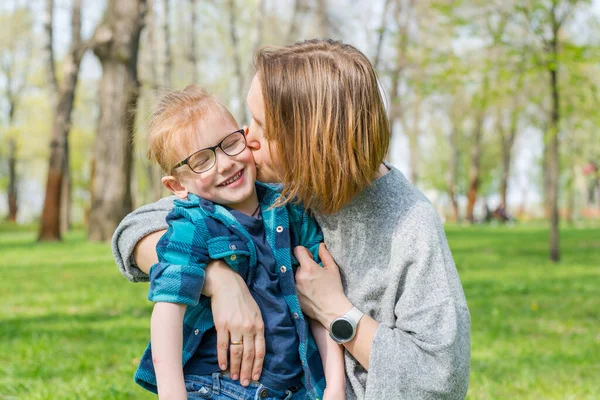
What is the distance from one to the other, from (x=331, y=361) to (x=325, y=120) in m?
0.74

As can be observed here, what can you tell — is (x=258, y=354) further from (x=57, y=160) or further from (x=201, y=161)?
(x=57, y=160)

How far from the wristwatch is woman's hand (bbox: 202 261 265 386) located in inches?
8.4

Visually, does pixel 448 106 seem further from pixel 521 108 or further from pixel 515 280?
pixel 515 280

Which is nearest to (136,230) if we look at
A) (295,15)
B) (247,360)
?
(247,360)

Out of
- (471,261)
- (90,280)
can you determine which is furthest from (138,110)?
(471,261)

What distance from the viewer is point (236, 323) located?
2.09 m

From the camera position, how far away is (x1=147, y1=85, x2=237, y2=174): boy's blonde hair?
226 centimetres

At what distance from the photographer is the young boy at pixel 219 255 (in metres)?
2.13

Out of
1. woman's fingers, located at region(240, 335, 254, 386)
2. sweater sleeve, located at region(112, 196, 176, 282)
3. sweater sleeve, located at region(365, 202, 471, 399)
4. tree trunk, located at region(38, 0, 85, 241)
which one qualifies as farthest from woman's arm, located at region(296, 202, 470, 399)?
tree trunk, located at region(38, 0, 85, 241)

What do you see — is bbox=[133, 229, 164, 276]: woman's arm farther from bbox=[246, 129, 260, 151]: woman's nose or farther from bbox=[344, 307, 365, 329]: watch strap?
bbox=[344, 307, 365, 329]: watch strap

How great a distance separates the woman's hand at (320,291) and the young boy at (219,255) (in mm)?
33

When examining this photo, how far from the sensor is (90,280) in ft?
31.3

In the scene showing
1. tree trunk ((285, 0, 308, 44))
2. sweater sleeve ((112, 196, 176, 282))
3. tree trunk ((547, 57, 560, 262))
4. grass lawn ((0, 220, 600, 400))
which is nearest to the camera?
sweater sleeve ((112, 196, 176, 282))

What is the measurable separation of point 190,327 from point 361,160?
0.72 meters
